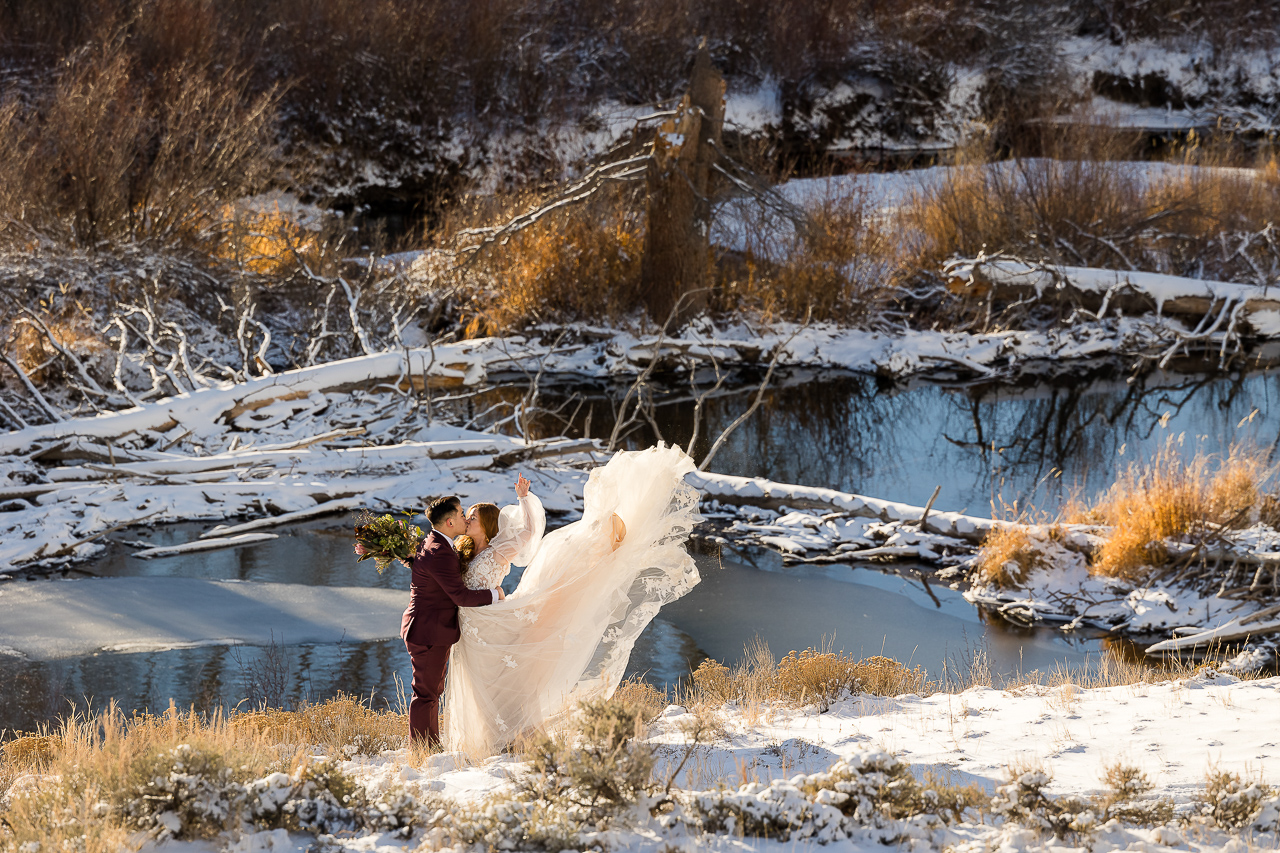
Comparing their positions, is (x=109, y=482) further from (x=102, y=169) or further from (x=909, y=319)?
(x=909, y=319)

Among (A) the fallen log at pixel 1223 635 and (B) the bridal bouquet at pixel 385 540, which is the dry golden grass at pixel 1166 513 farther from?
(B) the bridal bouquet at pixel 385 540

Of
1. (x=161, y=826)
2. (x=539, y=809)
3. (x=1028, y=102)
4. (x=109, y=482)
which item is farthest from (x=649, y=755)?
(x=1028, y=102)

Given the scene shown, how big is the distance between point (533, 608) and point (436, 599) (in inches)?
16.5

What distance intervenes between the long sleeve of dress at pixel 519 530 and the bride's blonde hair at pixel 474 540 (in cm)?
5

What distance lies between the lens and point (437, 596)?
15.5 feet

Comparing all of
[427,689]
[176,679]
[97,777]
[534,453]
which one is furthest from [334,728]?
[534,453]

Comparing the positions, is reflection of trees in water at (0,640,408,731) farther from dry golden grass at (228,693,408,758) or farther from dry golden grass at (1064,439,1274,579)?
dry golden grass at (1064,439,1274,579)

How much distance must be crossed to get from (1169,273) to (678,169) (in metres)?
9.50

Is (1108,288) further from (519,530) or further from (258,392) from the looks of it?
(519,530)

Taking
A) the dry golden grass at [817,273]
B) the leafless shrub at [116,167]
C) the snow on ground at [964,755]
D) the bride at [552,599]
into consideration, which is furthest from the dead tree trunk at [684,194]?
the bride at [552,599]

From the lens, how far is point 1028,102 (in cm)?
2884

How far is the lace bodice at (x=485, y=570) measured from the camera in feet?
15.6

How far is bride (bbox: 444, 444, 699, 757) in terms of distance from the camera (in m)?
4.81

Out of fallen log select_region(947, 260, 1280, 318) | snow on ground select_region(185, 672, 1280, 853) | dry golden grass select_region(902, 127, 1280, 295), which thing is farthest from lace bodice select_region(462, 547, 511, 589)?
dry golden grass select_region(902, 127, 1280, 295)
